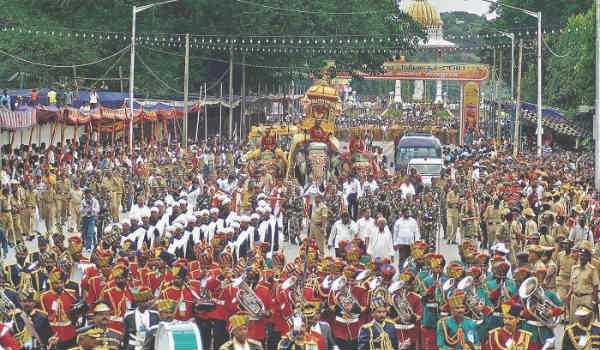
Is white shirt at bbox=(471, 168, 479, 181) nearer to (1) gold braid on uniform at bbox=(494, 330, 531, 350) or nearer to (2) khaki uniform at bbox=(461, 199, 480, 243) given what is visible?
(2) khaki uniform at bbox=(461, 199, 480, 243)

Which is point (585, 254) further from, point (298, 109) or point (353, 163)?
point (298, 109)

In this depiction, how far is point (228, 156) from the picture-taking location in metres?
43.4

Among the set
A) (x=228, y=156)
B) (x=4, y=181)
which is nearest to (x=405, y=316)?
(x=4, y=181)

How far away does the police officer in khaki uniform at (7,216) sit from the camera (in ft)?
79.8

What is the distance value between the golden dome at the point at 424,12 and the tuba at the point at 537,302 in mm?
123030

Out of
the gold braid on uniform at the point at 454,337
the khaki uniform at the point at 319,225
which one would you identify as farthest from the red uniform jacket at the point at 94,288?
the khaki uniform at the point at 319,225

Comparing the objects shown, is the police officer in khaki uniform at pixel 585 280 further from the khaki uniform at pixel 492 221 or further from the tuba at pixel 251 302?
the khaki uniform at pixel 492 221

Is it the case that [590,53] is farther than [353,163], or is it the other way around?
[590,53]

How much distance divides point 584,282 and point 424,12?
122914mm

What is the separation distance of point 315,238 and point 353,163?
32.2ft

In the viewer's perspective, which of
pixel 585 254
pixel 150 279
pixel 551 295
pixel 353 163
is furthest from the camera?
pixel 353 163

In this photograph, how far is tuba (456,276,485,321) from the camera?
12.6 meters

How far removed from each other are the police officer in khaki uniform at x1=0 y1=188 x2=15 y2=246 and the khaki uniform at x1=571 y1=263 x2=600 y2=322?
1252cm

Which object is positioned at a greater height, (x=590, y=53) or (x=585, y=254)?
(x=590, y=53)
